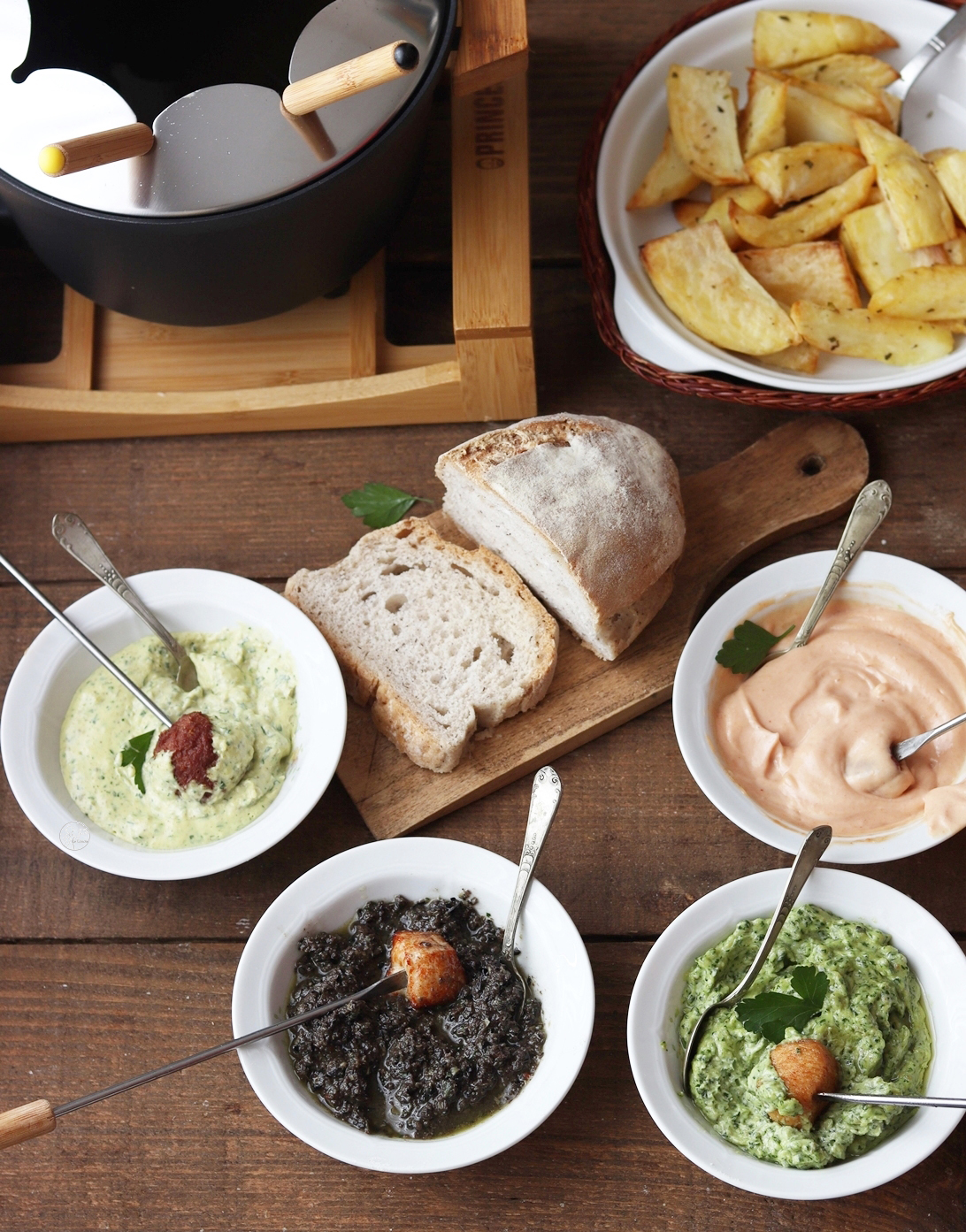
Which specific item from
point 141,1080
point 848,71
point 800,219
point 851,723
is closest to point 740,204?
point 800,219

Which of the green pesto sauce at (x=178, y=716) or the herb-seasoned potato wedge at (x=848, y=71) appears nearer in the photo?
the green pesto sauce at (x=178, y=716)

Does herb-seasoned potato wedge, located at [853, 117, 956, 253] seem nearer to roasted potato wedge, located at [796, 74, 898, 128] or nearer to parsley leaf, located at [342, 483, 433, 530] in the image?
roasted potato wedge, located at [796, 74, 898, 128]

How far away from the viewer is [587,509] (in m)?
2.12

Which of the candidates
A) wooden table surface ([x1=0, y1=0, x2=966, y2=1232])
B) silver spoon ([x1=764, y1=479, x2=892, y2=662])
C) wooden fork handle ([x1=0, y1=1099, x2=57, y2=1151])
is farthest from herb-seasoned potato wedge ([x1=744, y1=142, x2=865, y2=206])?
wooden fork handle ([x1=0, y1=1099, x2=57, y2=1151])

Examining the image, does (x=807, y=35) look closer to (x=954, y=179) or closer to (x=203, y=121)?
(x=954, y=179)

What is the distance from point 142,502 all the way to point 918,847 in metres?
1.70

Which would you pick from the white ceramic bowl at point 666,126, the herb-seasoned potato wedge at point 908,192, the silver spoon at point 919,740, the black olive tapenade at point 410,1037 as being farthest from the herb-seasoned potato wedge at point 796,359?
the black olive tapenade at point 410,1037

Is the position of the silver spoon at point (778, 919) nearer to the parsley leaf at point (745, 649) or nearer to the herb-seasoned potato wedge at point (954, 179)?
the parsley leaf at point (745, 649)

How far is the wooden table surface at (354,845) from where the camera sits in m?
2.06

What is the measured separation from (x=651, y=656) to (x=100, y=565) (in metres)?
1.10

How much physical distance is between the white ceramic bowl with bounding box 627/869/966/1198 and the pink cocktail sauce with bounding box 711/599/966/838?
0.13 m

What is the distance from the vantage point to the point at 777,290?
2.23 metres

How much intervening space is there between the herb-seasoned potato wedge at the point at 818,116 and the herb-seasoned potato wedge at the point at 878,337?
1.21ft

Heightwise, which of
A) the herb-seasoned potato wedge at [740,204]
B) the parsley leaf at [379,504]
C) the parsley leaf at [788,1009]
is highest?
the herb-seasoned potato wedge at [740,204]
